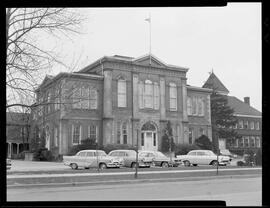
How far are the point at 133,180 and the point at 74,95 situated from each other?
16.4ft

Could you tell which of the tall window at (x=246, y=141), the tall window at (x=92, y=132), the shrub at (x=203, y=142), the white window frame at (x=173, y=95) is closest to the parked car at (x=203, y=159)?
the tall window at (x=92, y=132)

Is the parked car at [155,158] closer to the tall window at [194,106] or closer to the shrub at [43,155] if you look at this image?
the shrub at [43,155]

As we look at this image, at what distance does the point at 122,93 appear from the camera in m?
44.6

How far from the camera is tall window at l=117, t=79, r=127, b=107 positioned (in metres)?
44.5

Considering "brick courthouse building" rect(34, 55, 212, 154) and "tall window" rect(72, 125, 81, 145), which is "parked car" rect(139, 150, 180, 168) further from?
"tall window" rect(72, 125, 81, 145)

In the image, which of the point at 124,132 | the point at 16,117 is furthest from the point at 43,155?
the point at 16,117

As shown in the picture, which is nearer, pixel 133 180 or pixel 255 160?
pixel 133 180

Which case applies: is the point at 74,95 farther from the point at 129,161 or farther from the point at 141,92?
the point at 141,92

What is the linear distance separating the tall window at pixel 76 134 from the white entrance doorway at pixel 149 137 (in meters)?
7.52

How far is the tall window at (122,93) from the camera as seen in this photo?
1752 inches

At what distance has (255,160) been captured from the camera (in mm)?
33812

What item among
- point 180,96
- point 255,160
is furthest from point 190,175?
point 180,96

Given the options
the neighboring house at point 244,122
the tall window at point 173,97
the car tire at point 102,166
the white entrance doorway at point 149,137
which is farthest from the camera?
the neighboring house at point 244,122
